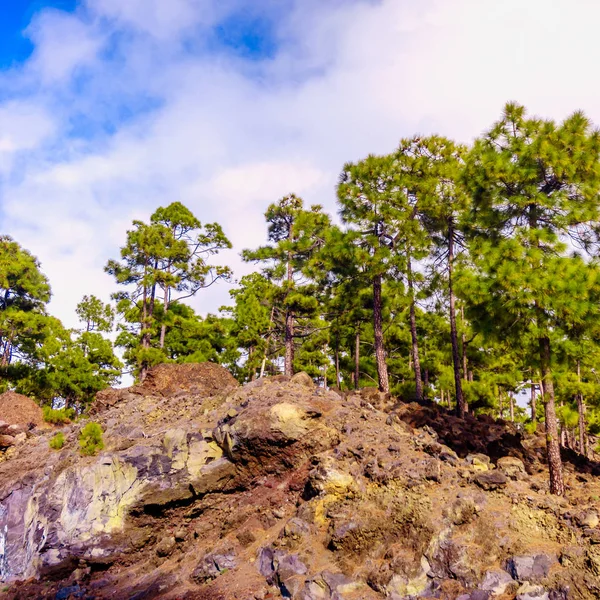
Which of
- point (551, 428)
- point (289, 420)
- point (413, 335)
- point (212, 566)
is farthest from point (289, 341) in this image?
point (212, 566)

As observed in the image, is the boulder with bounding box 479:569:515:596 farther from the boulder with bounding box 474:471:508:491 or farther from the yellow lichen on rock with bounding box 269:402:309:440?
the yellow lichen on rock with bounding box 269:402:309:440

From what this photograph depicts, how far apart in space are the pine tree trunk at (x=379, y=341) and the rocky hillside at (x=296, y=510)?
9.30ft

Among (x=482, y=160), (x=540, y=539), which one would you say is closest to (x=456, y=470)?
(x=540, y=539)

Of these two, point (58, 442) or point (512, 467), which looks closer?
point (512, 467)

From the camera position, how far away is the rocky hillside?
8883 millimetres

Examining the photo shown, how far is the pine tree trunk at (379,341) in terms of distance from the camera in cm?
1952

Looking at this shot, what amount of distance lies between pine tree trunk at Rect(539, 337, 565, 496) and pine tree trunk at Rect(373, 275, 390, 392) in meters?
7.37

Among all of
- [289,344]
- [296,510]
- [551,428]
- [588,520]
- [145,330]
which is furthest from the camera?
[145,330]

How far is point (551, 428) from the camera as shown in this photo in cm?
1227

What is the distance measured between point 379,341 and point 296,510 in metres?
9.86

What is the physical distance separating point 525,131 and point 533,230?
131 inches

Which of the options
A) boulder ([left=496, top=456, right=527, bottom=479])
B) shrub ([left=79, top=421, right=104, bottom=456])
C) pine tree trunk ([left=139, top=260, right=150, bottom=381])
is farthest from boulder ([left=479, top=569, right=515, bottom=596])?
pine tree trunk ([left=139, top=260, right=150, bottom=381])

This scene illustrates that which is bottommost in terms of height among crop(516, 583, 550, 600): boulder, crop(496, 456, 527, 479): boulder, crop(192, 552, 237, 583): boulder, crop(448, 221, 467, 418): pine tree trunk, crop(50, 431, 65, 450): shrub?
crop(192, 552, 237, 583): boulder

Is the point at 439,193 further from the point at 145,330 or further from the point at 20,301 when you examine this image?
the point at 20,301
